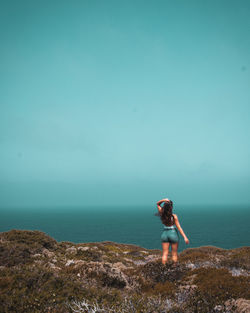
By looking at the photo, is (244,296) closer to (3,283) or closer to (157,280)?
(157,280)

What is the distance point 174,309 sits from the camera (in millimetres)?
6016

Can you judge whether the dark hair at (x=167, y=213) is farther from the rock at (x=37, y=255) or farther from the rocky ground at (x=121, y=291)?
the rock at (x=37, y=255)

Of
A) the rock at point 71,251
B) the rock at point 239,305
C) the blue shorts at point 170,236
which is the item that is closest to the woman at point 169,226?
the blue shorts at point 170,236

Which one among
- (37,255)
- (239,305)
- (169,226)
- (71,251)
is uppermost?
(169,226)

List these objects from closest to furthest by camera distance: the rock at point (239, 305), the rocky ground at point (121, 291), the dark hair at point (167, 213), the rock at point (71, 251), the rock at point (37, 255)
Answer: the rock at point (239, 305) < the rocky ground at point (121, 291) < the dark hair at point (167, 213) < the rock at point (37, 255) < the rock at point (71, 251)

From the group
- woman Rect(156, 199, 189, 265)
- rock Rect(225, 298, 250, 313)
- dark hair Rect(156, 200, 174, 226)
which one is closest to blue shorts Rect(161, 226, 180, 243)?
woman Rect(156, 199, 189, 265)

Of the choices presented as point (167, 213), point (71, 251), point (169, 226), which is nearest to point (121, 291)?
point (169, 226)

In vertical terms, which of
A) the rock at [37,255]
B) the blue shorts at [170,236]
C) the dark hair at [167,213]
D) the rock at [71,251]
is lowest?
the rock at [71,251]

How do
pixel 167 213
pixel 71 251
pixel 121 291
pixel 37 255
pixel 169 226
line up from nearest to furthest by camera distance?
1. pixel 121 291
2. pixel 167 213
3. pixel 169 226
4. pixel 37 255
5. pixel 71 251

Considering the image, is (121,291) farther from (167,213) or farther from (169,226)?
(167,213)

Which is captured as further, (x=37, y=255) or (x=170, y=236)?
(x=37, y=255)

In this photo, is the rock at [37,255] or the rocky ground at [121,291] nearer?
the rocky ground at [121,291]

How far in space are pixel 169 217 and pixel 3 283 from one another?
6352mm

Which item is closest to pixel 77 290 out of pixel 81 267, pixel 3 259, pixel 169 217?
pixel 81 267
